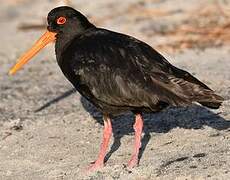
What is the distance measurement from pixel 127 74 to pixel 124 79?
58 mm

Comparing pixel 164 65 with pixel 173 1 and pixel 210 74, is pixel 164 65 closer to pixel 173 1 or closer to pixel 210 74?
pixel 210 74

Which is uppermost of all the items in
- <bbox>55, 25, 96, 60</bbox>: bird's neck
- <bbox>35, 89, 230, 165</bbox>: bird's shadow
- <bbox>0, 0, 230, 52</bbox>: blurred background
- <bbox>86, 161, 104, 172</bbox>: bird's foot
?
<bbox>55, 25, 96, 60</bbox>: bird's neck

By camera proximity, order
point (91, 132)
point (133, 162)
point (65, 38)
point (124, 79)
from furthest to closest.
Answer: point (91, 132) → point (65, 38) → point (133, 162) → point (124, 79)

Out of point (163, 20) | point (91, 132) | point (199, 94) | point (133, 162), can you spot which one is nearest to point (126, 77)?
point (199, 94)

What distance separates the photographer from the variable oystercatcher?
6578mm

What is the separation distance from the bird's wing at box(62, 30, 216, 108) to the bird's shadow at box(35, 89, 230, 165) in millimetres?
897

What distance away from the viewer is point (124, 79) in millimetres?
6676

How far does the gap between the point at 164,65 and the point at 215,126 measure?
3.89ft

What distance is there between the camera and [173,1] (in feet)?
45.9

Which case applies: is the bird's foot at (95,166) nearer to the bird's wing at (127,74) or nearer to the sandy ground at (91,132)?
the sandy ground at (91,132)

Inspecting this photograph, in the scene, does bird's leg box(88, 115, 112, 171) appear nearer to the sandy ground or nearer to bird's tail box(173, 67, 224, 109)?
the sandy ground

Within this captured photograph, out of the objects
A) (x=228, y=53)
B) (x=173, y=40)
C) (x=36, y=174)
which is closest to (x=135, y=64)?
(x=36, y=174)

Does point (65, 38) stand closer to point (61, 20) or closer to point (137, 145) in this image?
point (61, 20)

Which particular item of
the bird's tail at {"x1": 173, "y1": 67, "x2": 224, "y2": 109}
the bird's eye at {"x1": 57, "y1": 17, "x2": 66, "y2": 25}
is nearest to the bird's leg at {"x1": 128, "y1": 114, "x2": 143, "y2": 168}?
the bird's tail at {"x1": 173, "y1": 67, "x2": 224, "y2": 109}
